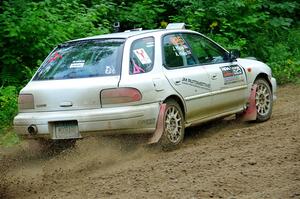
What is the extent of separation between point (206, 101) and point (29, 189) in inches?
121

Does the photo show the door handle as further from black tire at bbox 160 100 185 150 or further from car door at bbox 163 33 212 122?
black tire at bbox 160 100 185 150

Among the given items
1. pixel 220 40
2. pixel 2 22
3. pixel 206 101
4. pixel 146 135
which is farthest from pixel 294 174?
pixel 220 40

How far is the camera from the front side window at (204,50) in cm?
867

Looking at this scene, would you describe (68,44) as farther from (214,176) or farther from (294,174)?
(294,174)

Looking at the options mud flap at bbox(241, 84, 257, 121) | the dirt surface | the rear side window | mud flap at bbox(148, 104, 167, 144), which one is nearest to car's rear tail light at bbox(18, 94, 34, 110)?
the dirt surface

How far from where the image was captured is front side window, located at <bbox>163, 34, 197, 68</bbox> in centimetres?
807

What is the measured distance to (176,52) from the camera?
8289mm

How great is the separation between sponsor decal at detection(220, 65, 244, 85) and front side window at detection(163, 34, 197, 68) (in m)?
0.62

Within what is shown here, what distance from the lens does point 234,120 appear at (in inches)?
381

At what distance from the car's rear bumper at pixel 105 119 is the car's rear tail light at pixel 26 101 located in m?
0.16

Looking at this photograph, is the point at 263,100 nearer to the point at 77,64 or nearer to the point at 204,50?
the point at 204,50

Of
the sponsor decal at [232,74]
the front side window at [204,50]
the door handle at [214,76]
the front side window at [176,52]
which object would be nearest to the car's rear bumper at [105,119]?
the front side window at [176,52]

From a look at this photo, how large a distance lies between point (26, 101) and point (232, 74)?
10.2 ft

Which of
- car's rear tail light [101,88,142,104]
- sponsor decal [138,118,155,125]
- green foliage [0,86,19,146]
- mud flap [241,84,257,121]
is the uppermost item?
car's rear tail light [101,88,142,104]
